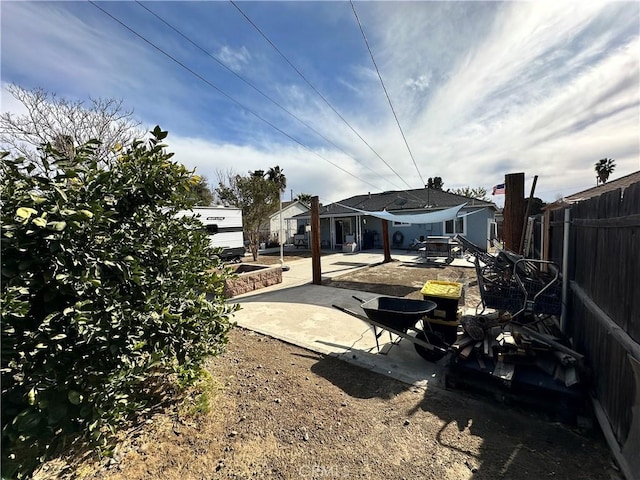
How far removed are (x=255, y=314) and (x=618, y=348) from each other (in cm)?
505

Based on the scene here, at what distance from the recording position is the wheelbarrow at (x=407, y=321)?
3.19m

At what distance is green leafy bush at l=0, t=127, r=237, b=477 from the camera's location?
1.47 meters

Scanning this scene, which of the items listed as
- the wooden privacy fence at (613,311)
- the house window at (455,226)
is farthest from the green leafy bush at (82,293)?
the house window at (455,226)

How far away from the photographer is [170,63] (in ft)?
17.4

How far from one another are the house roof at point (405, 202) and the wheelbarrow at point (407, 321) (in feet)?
38.5

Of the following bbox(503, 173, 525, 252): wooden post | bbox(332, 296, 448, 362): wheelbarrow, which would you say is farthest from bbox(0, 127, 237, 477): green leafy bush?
bbox(503, 173, 525, 252): wooden post

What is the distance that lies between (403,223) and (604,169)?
36.9 m

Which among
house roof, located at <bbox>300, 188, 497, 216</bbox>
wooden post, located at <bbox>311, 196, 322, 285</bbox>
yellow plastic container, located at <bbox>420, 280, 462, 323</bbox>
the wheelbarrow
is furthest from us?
house roof, located at <bbox>300, 188, 497, 216</bbox>

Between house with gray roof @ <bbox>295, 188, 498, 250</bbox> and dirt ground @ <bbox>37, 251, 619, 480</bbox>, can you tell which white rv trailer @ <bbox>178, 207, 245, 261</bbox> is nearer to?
house with gray roof @ <bbox>295, 188, 498, 250</bbox>

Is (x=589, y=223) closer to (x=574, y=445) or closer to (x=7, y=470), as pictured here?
(x=574, y=445)

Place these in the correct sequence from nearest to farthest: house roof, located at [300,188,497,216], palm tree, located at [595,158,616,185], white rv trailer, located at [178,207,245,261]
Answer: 1. white rv trailer, located at [178,207,245,261]
2. house roof, located at [300,188,497,216]
3. palm tree, located at [595,158,616,185]

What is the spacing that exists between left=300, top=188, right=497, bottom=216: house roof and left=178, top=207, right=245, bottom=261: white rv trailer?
598 centimetres

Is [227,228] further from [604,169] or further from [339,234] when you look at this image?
[604,169]

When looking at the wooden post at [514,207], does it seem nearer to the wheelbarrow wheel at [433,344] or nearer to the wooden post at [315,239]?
the wheelbarrow wheel at [433,344]
